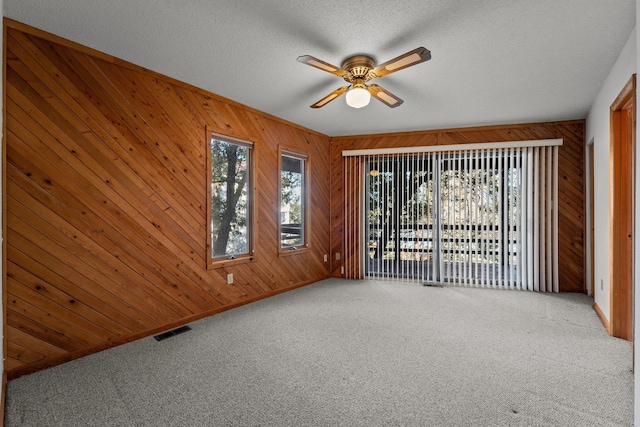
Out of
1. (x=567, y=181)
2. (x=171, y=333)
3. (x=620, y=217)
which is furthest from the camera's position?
(x=567, y=181)

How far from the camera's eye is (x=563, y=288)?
183 inches

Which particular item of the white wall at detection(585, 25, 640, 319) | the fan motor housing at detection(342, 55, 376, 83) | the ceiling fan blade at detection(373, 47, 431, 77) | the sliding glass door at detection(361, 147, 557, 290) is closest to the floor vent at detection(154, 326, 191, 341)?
the fan motor housing at detection(342, 55, 376, 83)

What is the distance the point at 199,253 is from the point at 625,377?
11.7ft

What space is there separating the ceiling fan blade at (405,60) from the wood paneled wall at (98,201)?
1.92 meters

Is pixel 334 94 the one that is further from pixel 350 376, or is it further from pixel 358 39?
pixel 350 376

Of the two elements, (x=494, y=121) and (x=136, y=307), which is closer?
(x=136, y=307)

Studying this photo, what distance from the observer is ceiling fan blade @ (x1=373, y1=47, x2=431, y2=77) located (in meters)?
2.21

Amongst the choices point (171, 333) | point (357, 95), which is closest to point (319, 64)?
point (357, 95)

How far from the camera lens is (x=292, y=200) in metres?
4.95

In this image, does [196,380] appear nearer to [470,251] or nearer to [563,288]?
[470,251]

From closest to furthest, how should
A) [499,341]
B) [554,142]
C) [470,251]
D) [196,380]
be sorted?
[196,380] → [499,341] → [554,142] → [470,251]

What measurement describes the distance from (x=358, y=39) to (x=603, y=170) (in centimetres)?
284

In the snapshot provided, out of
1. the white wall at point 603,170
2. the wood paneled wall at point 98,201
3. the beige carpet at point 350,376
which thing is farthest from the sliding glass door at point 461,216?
the wood paneled wall at point 98,201

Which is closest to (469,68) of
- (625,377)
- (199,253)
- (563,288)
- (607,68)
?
(607,68)
